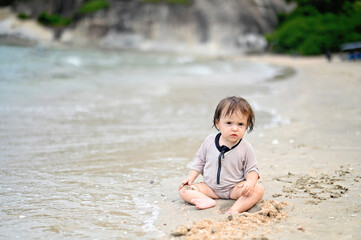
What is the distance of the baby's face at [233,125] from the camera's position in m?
2.98

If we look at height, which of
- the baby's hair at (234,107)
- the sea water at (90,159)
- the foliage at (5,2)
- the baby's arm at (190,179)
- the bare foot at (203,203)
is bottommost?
the sea water at (90,159)

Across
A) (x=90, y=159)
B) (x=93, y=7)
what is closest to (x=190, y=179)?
(x=90, y=159)

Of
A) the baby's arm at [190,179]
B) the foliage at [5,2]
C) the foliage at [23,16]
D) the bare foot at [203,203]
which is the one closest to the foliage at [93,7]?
the foliage at [23,16]

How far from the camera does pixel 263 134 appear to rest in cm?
554

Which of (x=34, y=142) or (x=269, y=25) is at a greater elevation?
(x=269, y=25)

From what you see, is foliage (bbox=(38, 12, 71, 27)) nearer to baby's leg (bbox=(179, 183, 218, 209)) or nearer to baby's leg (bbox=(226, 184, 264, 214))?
baby's leg (bbox=(179, 183, 218, 209))

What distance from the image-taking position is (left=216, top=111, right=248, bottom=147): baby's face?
2.98 m

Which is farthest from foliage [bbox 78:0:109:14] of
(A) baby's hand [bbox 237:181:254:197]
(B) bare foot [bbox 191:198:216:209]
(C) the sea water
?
(A) baby's hand [bbox 237:181:254:197]

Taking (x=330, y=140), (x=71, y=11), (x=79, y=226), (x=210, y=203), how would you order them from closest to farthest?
(x=79, y=226)
(x=210, y=203)
(x=330, y=140)
(x=71, y=11)

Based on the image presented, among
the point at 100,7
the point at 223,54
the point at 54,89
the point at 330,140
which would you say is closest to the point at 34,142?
the point at 330,140

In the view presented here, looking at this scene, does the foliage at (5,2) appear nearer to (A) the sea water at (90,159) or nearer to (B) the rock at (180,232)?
(A) the sea water at (90,159)

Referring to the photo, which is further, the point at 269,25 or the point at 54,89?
the point at 269,25

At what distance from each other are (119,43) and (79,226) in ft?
169

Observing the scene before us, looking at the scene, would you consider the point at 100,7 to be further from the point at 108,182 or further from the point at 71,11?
the point at 108,182
